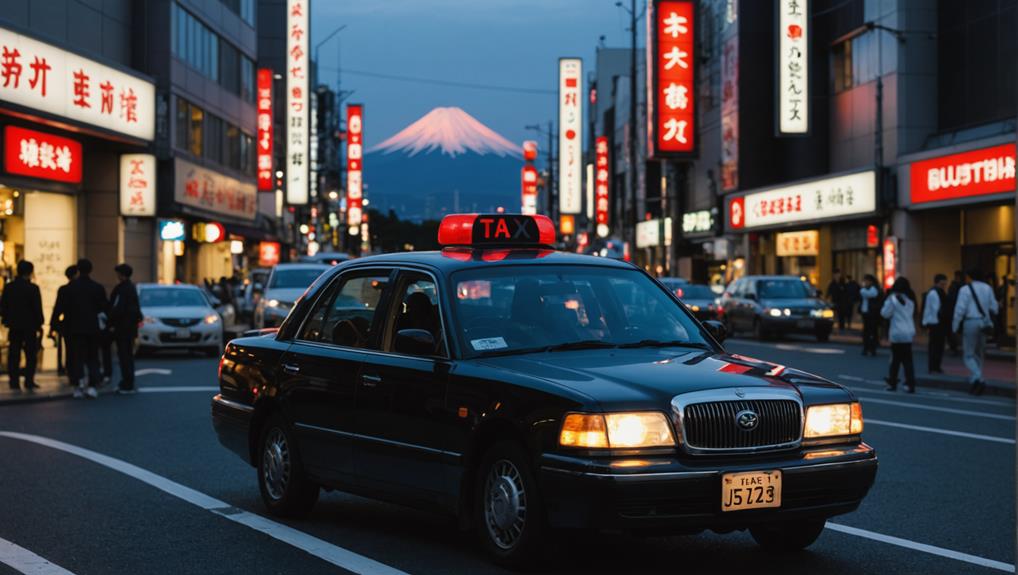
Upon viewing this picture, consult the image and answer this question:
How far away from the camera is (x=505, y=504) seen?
6898 millimetres

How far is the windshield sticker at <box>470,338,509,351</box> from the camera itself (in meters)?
7.52

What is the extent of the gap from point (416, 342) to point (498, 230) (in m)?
1.34

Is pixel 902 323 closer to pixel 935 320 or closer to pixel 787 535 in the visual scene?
pixel 935 320

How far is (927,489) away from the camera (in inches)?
413

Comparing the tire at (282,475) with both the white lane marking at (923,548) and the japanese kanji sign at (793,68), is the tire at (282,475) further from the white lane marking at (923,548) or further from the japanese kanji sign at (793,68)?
the japanese kanji sign at (793,68)

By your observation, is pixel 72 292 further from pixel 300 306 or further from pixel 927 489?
pixel 927 489

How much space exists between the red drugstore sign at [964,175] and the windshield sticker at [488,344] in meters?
25.8

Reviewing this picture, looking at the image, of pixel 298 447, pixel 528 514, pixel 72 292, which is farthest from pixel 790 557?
pixel 72 292

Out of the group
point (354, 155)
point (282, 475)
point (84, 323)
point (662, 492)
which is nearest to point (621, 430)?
point (662, 492)

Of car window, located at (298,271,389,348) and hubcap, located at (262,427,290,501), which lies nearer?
car window, located at (298,271,389,348)

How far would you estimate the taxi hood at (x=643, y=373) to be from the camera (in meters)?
6.58

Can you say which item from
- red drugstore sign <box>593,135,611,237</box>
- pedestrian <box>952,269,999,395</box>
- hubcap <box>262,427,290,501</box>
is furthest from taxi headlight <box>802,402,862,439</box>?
red drugstore sign <box>593,135,611,237</box>

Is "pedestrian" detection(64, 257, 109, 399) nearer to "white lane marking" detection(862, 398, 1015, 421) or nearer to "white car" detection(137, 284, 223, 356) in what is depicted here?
"white car" detection(137, 284, 223, 356)

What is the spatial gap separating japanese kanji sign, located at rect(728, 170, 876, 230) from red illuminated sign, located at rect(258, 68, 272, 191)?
64.8 feet
